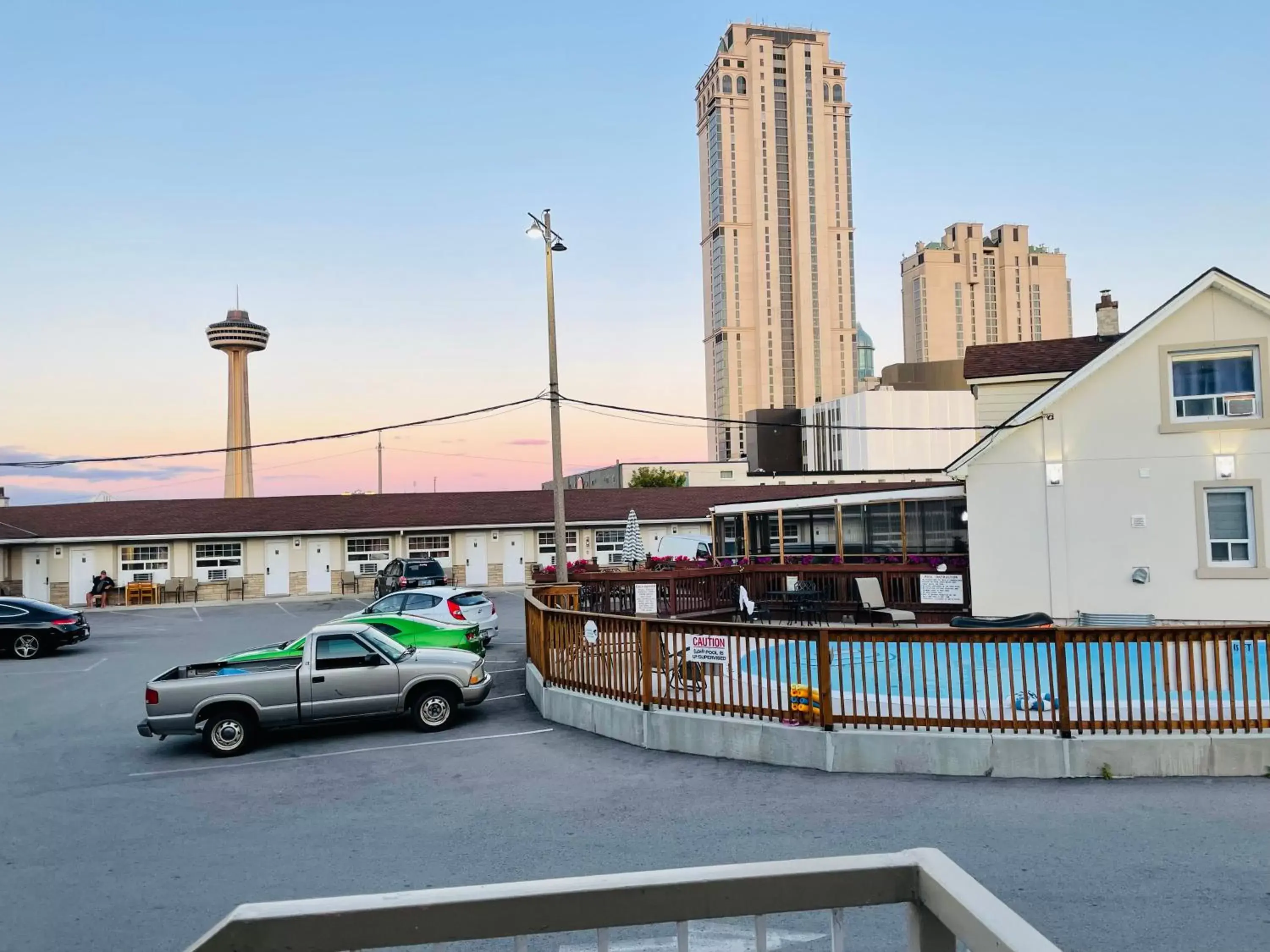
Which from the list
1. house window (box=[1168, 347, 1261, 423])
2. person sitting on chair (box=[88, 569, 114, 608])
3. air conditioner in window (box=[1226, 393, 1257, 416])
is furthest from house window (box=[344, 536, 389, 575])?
air conditioner in window (box=[1226, 393, 1257, 416])

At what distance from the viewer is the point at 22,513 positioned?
40.7 meters

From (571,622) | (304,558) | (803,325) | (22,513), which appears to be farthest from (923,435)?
(571,622)

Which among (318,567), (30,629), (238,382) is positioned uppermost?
(238,382)

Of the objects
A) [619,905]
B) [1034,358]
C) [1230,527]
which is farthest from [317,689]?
[1034,358]

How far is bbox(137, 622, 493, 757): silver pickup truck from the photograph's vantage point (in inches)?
472

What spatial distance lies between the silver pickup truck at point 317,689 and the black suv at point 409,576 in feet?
64.0

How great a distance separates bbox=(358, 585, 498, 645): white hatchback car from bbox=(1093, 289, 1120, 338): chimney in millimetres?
17397

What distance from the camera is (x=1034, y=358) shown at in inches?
918

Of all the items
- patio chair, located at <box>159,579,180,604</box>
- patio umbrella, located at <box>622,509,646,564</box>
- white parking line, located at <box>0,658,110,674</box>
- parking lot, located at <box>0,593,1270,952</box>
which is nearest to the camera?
parking lot, located at <box>0,593,1270,952</box>

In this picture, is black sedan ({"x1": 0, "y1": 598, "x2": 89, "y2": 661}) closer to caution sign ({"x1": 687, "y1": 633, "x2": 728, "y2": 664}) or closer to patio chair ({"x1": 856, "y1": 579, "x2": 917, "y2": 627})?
caution sign ({"x1": 687, "y1": 633, "x2": 728, "y2": 664})

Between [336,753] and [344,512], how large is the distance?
3157 cm

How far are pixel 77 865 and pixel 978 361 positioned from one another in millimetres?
21798

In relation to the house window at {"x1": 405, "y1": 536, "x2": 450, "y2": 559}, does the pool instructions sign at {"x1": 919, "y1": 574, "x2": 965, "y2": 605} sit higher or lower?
lower

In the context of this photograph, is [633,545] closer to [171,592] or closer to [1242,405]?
[1242,405]
